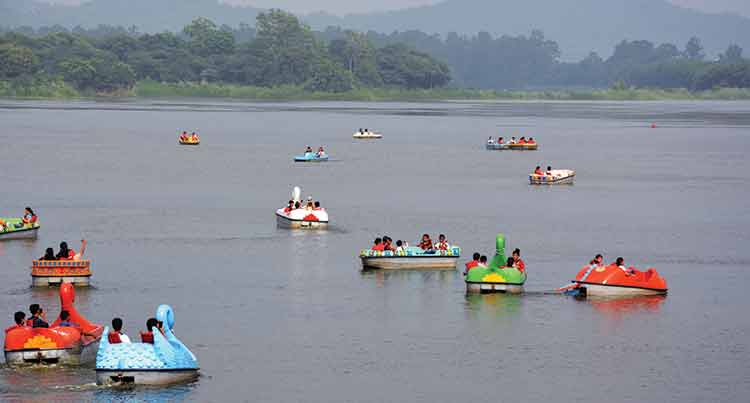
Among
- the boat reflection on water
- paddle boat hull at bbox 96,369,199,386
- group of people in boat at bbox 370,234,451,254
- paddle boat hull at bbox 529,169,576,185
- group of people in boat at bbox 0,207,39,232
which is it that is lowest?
the boat reflection on water

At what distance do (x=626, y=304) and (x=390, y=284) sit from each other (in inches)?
456

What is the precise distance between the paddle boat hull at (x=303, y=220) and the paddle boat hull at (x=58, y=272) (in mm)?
22589

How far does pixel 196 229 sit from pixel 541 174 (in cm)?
4632

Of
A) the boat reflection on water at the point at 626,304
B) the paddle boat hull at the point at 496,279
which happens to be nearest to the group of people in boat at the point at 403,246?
the paddle boat hull at the point at 496,279

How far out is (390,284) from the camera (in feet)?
201

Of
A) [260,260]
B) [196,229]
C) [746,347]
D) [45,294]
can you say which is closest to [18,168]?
[196,229]

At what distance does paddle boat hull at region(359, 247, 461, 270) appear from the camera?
6391 cm

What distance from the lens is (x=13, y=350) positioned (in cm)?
4350

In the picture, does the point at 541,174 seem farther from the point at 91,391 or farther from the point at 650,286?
the point at 91,391

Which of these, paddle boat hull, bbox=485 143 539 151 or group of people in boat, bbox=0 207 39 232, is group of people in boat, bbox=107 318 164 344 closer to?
group of people in boat, bbox=0 207 39 232

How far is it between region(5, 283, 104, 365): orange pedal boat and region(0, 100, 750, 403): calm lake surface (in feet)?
1.75

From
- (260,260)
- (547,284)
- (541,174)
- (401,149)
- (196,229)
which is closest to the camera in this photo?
(547,284)

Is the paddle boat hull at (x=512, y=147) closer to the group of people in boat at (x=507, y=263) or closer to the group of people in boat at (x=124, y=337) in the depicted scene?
the group of people in boat at (x=507, y=263)

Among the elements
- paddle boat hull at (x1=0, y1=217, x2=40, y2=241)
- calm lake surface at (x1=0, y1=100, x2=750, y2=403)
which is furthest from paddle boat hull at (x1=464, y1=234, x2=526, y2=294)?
paddle boat hull at (x1=0, y1=217, x2=40, y2=241)
